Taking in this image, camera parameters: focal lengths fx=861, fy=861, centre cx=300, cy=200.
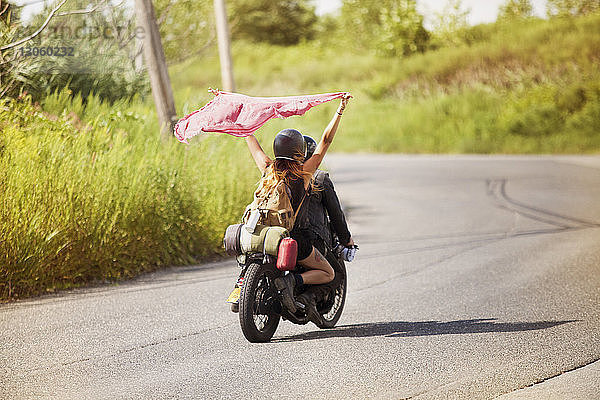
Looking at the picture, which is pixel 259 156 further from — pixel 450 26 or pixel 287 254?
pixel 450 26

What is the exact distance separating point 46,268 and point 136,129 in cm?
427

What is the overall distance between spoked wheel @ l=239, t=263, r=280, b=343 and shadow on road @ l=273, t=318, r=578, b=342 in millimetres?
199

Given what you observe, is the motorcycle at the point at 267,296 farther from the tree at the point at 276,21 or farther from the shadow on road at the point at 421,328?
the tree at the point at 276,21

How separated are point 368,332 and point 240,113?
2.01 m

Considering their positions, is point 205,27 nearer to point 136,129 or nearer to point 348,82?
point 136,129

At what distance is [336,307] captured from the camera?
23.2 feet

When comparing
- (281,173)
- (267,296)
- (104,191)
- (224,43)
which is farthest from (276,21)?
(267,296)

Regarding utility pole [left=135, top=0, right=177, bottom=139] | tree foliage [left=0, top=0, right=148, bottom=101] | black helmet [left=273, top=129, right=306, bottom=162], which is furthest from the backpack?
utility pole [left=135, top=0, right=177, bottom=139]


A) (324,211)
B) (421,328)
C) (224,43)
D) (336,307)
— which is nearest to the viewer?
(324,211)

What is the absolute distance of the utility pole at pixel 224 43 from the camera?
16828 millimetres

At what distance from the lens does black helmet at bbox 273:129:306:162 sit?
6.37m

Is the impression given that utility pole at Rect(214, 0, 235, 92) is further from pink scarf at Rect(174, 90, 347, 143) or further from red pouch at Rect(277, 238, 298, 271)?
red pouch at Rect(277, 238, 298, 271)

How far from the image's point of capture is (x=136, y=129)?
40.8ft

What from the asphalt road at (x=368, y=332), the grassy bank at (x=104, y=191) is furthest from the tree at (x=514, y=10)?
the asphalt road at (x=368, y=332)
